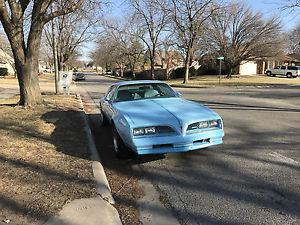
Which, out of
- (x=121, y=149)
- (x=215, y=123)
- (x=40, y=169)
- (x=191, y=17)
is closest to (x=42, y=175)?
(x=40, y=169)

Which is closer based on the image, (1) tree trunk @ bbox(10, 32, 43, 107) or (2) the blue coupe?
(2) the blue coupe

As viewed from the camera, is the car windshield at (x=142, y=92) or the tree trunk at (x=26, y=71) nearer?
the car windshield at (x=142, y=92)

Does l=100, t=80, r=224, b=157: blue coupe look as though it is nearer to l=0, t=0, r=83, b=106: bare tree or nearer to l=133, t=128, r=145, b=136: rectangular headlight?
l=133, t=128, r=145, b=136: rectangular headlight

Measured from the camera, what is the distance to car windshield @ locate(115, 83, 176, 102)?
7.56 meters

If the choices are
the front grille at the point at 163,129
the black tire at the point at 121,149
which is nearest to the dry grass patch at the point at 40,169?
the black tire at the point at 121,149

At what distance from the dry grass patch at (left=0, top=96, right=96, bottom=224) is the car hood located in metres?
1.12

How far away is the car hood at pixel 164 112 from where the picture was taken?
5586 millimetres

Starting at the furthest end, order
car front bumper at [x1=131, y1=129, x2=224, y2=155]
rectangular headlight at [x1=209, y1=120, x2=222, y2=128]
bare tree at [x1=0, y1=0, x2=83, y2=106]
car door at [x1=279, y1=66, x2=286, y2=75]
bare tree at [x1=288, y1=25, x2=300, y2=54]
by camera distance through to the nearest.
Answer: bare tree at [x1=288, y1=25, x2=300, y2=54]
car door at [x1=279, y1=66, x2=286, y2=75]
bare tree at [x1=0, y1=0, x2=83, y2=106]
rectangular headlight at [x1=209, y1=120, x2=222, y2=128]
car front bumper at [x1=131, y1=129, x2=224, y2=155]

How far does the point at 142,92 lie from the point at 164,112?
1.88m

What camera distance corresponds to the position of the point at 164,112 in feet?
19.7

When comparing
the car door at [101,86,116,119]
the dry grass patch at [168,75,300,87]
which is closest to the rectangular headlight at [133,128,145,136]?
the car door at [101,86,116,119]

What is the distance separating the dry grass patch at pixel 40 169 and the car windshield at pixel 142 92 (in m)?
1.35

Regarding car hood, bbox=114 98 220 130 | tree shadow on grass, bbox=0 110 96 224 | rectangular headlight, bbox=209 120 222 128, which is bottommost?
tree shadow on grass, bbox=0 110 96 224

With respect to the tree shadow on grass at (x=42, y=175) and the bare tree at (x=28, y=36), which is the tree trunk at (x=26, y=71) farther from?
the tree shadow on grass at (x=42, y=175)
